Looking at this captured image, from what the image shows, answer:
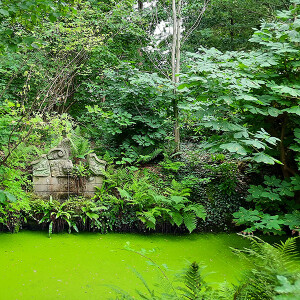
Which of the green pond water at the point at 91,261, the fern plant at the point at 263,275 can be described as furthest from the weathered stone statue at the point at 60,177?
the fern plant at the point at 263,275

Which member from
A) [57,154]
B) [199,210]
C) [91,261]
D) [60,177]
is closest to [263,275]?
[91,261]

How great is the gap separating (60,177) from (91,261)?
1.94 m

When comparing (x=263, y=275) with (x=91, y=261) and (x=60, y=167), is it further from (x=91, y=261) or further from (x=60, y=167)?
(x=60, y=167)

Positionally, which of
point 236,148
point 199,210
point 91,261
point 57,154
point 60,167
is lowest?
point 91,261

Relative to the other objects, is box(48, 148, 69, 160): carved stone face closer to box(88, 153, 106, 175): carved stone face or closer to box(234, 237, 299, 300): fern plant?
box(88, 153, 106, 175): carved stone face

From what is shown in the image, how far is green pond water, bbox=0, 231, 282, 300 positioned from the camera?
9.62ft

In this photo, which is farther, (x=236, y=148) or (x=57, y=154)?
(x=57, y=154)

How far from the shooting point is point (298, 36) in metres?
3.62

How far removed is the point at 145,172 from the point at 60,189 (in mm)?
1594

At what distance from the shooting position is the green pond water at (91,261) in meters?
2.93

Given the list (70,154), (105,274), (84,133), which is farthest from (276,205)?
(84,133)

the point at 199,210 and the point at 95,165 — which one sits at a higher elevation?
the point at 95,165

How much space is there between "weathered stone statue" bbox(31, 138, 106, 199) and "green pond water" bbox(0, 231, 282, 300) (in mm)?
799

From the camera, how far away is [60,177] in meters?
5.12
